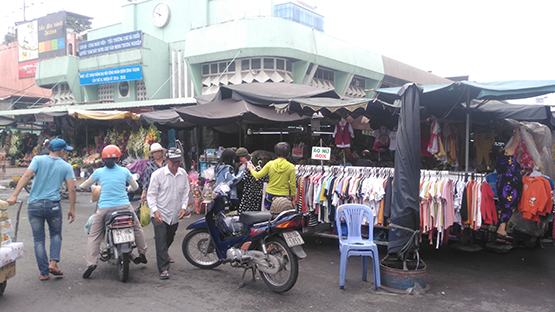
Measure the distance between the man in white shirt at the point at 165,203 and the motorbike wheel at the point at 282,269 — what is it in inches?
52.9

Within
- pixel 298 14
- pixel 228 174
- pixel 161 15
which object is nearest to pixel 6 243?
pixel 228 174

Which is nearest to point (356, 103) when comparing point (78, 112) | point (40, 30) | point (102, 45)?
point (78, 112)

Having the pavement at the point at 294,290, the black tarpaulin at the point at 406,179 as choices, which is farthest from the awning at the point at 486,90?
the pavement at the point at 294,290

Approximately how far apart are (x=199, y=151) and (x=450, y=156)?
761cm

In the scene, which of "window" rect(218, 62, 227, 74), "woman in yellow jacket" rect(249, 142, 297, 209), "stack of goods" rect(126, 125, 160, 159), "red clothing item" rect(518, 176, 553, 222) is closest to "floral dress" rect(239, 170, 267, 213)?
"woman in yellow jacket" rect(249, 142, 297, 209)

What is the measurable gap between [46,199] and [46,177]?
0.88 ft

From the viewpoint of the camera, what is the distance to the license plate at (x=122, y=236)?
5.19 m

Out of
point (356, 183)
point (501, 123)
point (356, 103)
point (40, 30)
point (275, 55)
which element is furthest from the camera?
point (40, 30)

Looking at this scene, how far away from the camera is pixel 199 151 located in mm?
13375

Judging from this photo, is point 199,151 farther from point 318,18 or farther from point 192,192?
point 318,18

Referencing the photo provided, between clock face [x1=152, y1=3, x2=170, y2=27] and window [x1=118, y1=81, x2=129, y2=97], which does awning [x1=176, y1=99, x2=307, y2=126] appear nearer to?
window [x1=118, y1=81, x2=129, y2=97]

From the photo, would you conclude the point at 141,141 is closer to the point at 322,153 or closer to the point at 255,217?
the point at 322,153

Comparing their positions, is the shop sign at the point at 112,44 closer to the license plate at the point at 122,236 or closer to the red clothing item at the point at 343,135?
the red clothing item at the point at 343,135

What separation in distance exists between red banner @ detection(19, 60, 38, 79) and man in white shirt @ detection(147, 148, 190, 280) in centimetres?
3671
